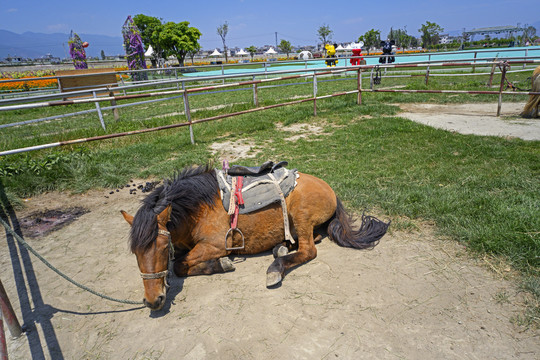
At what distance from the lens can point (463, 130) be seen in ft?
→ 22.4

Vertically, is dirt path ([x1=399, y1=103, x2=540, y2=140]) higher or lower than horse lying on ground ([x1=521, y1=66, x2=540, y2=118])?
lower

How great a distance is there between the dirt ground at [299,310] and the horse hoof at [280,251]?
114mm

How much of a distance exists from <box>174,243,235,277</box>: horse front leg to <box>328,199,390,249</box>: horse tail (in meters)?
1.15

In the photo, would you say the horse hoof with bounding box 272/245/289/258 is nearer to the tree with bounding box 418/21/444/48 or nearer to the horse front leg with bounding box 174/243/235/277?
the horse front leg with bounding box 174/243/235/277

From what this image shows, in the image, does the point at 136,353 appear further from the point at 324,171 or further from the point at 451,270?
the point at 324,171

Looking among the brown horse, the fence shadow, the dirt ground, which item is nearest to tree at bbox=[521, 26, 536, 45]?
the brown horse

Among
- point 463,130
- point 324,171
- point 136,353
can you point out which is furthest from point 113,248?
point 463,130

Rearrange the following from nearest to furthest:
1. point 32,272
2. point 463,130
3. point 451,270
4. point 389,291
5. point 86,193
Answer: point 389,291, point 451,270, point 32,272, point 86,193, point 463,130

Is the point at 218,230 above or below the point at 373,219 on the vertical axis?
above

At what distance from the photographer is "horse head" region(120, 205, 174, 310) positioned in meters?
2.24

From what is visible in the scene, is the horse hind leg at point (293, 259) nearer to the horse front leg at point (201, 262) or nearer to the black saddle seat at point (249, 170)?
the horse front leg at point (201, 262)

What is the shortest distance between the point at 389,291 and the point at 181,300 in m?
1.74

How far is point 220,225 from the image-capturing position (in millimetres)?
2898

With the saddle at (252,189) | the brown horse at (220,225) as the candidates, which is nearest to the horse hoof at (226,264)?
the brown horse at (220,225)
